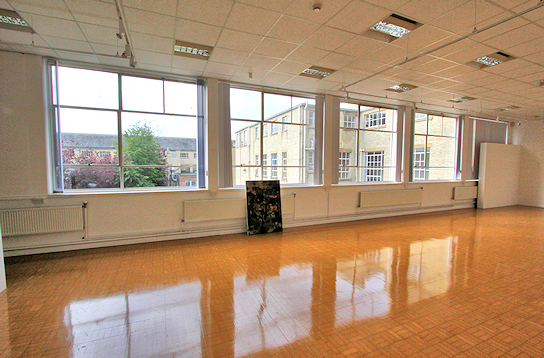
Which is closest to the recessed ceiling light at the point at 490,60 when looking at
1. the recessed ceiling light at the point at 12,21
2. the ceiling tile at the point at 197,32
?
the ceiling tile at the point at 197,32

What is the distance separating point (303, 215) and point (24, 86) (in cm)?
626

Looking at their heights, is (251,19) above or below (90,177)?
above

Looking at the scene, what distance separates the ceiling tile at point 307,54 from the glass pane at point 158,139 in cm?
266

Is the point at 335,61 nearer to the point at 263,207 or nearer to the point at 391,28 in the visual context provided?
the point at 391,28

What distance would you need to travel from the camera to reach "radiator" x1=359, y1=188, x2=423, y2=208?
24.9ft

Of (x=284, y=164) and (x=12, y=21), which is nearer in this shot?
(x=12, y=21)

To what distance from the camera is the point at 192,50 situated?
4484 millimetres

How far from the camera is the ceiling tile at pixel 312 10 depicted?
10.1 ft

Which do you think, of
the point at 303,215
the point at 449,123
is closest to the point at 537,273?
the point at 303,215

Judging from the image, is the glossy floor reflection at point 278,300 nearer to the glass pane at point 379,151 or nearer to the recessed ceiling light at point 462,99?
the glass pane at point 379,151

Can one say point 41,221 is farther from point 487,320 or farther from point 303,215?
point 487,320

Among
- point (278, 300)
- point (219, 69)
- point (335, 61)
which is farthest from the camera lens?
point (219, 69)

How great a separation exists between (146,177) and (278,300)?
4.05 m

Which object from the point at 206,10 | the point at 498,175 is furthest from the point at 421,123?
the point at 206,10
